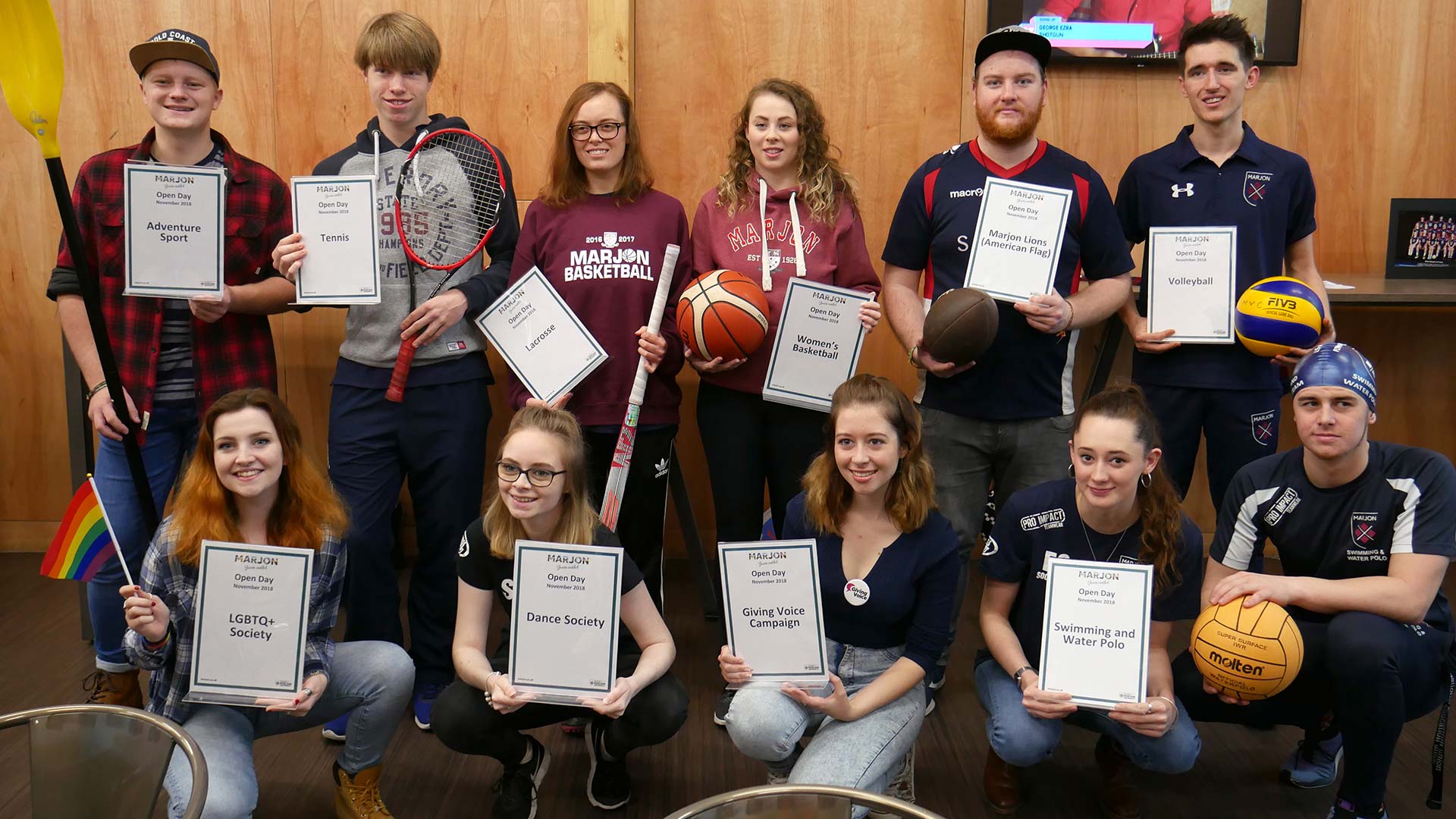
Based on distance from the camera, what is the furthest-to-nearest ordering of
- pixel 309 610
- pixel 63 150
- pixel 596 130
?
pixel 63 150, pixel 596 130, pixel 309 610

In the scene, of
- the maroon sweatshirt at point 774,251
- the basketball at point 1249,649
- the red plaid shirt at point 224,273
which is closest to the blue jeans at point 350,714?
the red plaid shirt at point 224,273

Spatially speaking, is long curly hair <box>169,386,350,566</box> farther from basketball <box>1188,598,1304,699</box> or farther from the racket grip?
basketball <box>1188,598,1304,699</box>

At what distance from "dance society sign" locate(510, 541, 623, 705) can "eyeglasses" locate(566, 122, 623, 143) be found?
1.24m

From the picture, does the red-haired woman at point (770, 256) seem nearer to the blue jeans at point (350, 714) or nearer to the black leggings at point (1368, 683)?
the blue jeans at point (350, 714)

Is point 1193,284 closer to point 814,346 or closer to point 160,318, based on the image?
point 814,346

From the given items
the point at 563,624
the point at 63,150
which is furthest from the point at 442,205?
the point at 63,150

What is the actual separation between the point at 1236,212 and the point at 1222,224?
0.05 metres

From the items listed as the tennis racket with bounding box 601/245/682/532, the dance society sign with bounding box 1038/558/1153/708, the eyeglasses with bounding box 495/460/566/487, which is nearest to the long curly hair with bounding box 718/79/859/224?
the tennis racket with bounding box 601/245/682/532

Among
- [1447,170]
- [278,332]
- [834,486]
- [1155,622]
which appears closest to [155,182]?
[278,332]

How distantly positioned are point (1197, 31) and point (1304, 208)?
1.95 feet

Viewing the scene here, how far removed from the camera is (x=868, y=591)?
8.11ft

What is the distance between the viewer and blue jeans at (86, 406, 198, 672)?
9.50 ft

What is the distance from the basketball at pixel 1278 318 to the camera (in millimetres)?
2961

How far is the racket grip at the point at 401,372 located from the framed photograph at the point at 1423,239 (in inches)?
139
